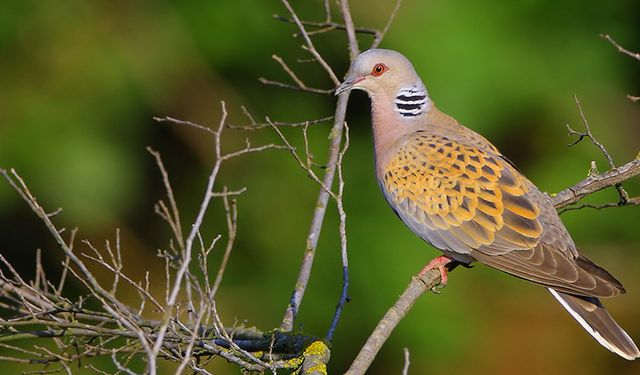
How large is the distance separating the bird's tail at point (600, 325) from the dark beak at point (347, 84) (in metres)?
1.16

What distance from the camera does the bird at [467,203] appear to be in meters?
3.56

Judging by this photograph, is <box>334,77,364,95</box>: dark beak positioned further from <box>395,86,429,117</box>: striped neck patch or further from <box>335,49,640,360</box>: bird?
<box>395,86,429,117</box>: striped neck patch

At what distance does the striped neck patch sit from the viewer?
4141 millimetres

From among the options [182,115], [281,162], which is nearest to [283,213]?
[281,162]

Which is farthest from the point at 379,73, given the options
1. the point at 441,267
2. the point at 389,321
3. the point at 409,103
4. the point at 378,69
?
the point at 389,321

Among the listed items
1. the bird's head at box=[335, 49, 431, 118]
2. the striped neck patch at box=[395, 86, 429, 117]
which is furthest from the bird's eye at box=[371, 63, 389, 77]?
the striped neck patch at box=[395, 86, 429, 117]

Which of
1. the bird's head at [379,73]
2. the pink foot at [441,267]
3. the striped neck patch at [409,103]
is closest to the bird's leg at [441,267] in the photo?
the pink foot at [441,267]

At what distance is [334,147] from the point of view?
12.2ft

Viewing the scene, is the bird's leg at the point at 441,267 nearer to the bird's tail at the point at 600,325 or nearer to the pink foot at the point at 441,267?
the pink foot at the point at 441,267

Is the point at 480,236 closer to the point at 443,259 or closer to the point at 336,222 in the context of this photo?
the point at 443,259

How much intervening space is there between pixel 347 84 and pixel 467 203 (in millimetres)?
693

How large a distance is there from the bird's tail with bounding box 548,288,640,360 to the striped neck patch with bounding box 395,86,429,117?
1.00 m

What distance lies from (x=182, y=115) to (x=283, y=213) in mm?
Answer: 889

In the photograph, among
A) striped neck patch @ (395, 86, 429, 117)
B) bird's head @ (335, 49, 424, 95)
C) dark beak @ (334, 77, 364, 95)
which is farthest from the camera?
striped neck patch @ (395, 86, 429, 117)
